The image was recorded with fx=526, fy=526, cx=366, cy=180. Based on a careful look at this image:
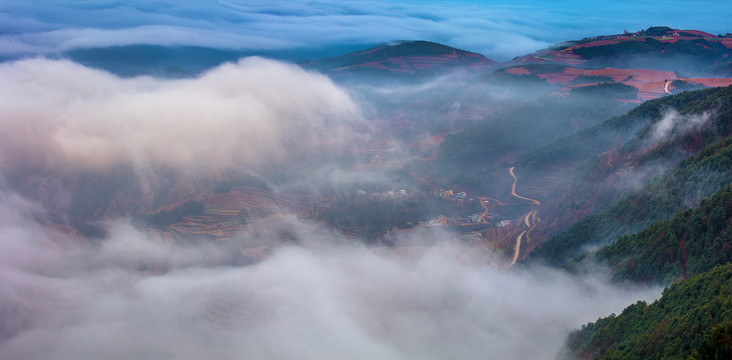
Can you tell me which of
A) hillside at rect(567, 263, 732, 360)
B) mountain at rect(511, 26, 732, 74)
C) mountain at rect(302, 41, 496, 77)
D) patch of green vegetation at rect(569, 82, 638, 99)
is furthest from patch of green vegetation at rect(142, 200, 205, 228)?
mountain at rect(511, 26, 732, 74)

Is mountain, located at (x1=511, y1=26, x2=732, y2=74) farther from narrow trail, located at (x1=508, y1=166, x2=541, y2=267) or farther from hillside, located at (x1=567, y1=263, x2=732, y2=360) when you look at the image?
hillside, located at (x1=567, y1=263, x2=732, y2=360)

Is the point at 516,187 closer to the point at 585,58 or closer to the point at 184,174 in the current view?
the point at 184,174

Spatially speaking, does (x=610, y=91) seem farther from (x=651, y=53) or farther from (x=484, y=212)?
(x=484, y=212)

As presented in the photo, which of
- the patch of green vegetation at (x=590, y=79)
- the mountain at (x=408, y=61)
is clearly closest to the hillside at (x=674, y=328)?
the patch of green vegetation at (x=590, y=79)

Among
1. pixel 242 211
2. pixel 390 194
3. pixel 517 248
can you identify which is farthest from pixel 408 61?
pixel 517 248

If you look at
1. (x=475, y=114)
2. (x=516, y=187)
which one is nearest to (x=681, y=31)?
(x=475, y=114)

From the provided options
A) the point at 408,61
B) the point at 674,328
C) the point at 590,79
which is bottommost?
the point at 674,328
